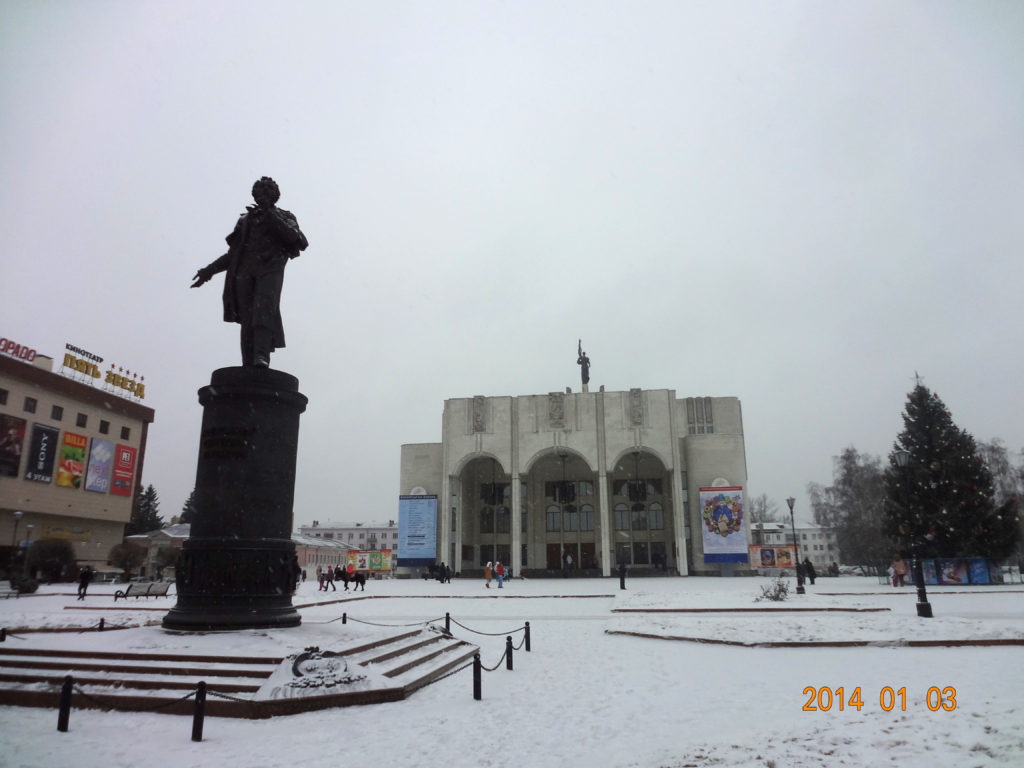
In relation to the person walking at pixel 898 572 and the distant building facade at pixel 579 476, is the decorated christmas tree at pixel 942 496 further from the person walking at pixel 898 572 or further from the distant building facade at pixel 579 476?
the distant building facade at pixel 579 476

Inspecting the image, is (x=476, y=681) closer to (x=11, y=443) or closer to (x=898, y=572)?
(x=898, y=572)

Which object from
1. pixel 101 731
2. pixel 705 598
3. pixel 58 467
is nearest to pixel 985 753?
pixel 101 731

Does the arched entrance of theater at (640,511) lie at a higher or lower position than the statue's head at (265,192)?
lower

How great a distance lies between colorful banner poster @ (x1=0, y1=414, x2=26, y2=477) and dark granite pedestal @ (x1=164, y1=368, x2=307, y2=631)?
139 feet

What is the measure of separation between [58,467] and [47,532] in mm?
4685

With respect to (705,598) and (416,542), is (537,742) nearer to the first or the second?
(705,598)

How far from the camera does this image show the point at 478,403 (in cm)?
5625

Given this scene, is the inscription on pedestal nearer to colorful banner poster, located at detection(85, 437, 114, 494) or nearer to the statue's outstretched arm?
the statue's outstretched arm

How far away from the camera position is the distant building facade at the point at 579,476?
175 ft

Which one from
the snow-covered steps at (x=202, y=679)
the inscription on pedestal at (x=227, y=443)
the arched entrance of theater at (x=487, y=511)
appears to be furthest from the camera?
the arched entrance of theater at (x=487, y=511)

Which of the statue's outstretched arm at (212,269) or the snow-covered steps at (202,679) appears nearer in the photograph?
the snow-covered steps at (202,679)

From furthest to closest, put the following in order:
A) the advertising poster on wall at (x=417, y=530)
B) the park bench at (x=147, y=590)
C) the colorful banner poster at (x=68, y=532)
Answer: the advertising poster on wall at (x=417, y=530)
the colorful banner poster at (x=68, y=532)
the park bench at (x=147, y=590)

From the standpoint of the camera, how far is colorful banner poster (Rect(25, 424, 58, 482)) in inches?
1750
